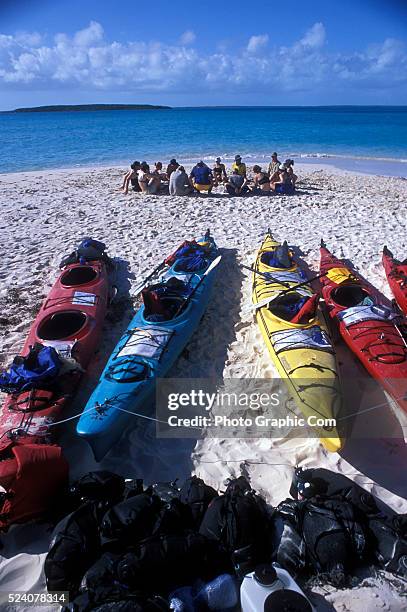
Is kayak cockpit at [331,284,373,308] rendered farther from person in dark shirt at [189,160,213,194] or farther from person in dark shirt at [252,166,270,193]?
person in dark shirt at [252,166,270,193]

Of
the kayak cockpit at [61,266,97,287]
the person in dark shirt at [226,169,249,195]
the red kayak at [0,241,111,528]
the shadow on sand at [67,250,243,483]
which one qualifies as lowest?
the shadow on sand at [67,250,243,483]

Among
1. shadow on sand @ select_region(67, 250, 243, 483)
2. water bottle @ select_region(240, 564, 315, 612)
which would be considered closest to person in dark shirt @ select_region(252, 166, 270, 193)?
shadow on sand @ select_region(67, 250, 243, 483)

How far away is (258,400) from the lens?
15.9ft

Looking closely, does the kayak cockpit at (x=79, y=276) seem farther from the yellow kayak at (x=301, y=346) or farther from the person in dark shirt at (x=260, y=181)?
the person in dark shirt at (x=260, y=181)

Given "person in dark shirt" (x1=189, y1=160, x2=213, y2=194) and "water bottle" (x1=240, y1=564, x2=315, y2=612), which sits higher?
"person in dark shirt" (x1=189, y1=160, x2=213, y2=194)

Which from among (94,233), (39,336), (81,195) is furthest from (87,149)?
(39,336)

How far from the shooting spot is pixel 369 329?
5203mm

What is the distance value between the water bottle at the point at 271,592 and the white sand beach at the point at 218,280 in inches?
13.3

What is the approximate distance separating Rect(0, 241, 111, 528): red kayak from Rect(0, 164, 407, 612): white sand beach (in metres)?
0.30

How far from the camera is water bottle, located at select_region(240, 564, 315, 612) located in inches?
97.8

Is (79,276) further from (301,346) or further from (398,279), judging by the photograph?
(398,279)

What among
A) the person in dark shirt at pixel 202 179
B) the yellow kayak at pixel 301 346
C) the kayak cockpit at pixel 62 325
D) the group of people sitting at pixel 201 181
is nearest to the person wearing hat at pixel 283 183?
the group of people sitting at pixel 201 181

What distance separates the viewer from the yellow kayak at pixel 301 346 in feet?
13.4

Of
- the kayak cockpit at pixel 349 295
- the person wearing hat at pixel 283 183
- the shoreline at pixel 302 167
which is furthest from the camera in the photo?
the shoreline at pixel 302 167
